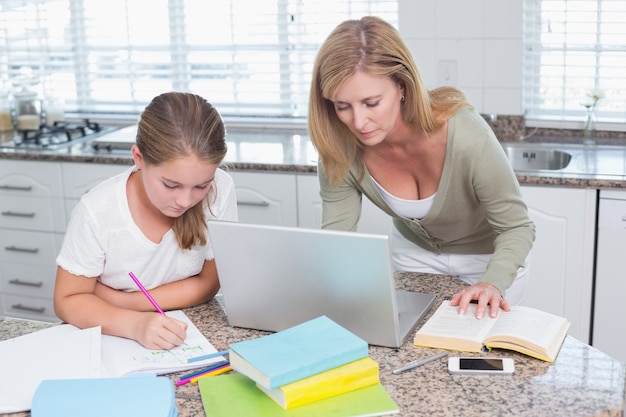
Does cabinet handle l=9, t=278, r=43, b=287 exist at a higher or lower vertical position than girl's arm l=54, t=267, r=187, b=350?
lower

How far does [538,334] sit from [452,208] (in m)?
0.54

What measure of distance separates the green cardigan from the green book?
0.50 meters

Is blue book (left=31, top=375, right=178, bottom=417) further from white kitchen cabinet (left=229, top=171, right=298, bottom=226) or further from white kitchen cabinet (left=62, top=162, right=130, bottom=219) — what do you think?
white kitchen cabinet (left=62, top=162, right=130, bottom=219)

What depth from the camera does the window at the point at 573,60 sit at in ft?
10.1

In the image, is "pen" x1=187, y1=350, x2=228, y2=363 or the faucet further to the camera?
the faucet

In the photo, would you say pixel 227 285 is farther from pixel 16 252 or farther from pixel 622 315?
pixel 16 252

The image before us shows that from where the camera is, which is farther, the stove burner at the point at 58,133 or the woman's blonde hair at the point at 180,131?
the stove burner at the point at 58,133

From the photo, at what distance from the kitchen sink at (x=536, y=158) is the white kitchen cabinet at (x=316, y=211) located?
530 mm

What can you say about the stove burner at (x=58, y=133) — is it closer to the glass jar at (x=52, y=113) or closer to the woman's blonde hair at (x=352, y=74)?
the glass jar at (x=52, y=113)

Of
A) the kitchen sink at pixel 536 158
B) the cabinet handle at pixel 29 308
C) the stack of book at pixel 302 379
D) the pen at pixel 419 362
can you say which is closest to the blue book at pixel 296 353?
the stack of book at pixel 302 379

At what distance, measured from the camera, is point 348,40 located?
67.1 inches

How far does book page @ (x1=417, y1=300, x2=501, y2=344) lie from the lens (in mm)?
1495

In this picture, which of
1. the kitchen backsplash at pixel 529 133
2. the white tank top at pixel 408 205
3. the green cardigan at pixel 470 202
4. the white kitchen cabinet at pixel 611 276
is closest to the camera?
the green cardigan at pixel 470 202

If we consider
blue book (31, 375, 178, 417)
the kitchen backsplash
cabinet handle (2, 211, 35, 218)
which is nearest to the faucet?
the kitchen backsplash
